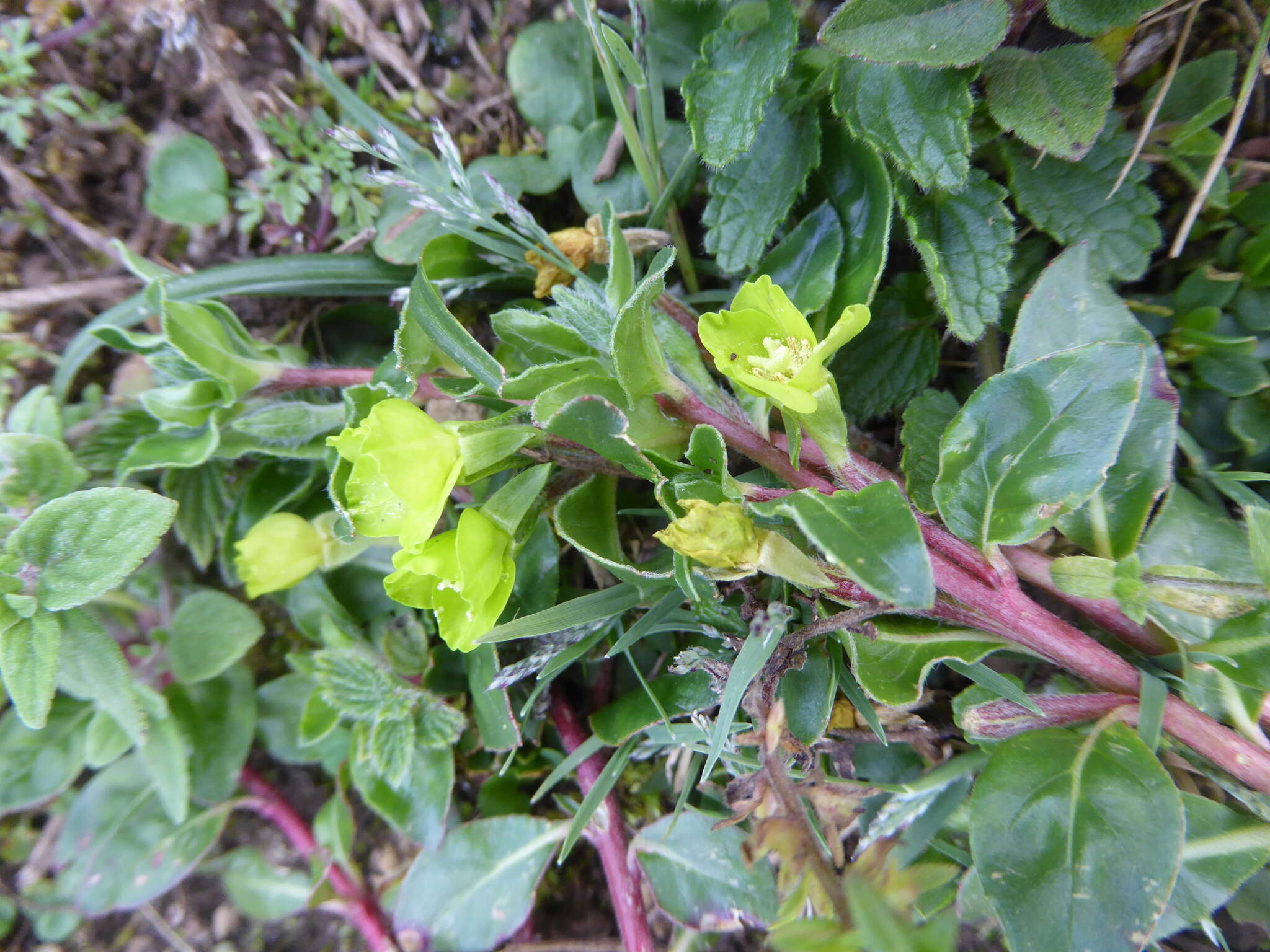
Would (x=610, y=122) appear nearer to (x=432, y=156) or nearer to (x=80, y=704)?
(x=432, y=156)

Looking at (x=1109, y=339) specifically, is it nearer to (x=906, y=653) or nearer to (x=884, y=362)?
(x=884, y=362)

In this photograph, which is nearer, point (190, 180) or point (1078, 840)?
point (1078, 840)

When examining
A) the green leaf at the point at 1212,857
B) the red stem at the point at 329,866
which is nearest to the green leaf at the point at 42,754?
the red stem at the point at 329,866

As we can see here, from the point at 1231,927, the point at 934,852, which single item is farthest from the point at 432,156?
the point at 1231,927

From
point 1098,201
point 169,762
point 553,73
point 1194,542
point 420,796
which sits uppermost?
point 553,73

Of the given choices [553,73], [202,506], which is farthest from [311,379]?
[553,73]
